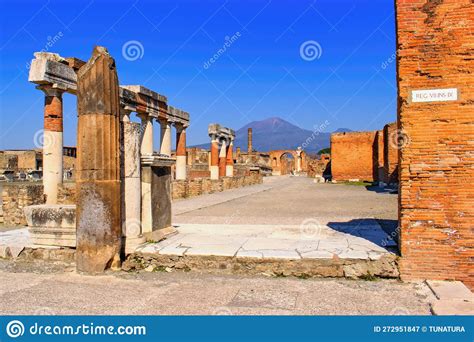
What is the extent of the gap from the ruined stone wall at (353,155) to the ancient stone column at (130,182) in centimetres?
2820

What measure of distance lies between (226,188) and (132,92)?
993 centimetres

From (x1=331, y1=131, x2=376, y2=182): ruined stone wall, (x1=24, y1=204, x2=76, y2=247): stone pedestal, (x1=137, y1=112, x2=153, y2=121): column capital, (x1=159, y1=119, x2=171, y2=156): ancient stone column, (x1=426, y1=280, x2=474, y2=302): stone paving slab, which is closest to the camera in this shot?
(x1=426, y1=280, x2=474, y2=302): stone paving slab

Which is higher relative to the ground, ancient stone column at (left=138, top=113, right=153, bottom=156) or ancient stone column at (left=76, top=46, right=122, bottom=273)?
ancient stone column at (left=138, top=113, right=153, bottom=156)

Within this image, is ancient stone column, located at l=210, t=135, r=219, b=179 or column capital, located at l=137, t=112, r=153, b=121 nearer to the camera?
column capital, located at l=137, t=112, r=153, b=121

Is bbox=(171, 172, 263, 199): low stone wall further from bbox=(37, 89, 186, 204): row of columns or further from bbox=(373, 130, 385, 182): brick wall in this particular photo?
bbox=(373, 130, 385, 182): brick wall

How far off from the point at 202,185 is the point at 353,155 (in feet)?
52.1

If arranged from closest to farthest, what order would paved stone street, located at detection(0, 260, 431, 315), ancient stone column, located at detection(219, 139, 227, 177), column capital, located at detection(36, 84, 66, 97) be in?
paved stone street, located at detection(0, 260, 431, 315), column capital, located at detection(36, 84, 66, 97), ancient stone column, located at detection(219, 139, 227, 177)

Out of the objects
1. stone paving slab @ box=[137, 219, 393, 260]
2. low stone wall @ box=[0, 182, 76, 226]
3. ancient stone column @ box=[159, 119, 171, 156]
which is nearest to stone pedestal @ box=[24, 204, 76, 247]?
stone paving slab @ box=[137, 219, 393, 260]

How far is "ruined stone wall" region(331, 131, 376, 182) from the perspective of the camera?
32562mm

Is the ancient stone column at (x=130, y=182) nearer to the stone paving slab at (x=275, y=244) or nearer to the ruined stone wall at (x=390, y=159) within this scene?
the stone paving slab at (x=275, y=244)

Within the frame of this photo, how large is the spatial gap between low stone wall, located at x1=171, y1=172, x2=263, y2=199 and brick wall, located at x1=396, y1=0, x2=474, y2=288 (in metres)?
13.8

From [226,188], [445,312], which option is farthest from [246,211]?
[226,188]

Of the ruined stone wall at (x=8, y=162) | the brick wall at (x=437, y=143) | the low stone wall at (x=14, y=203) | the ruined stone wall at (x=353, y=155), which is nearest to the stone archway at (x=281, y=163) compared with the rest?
the ruined stone wall at (x=353, y=155)

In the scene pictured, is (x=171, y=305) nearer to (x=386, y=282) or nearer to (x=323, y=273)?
(x=323, y=273)
